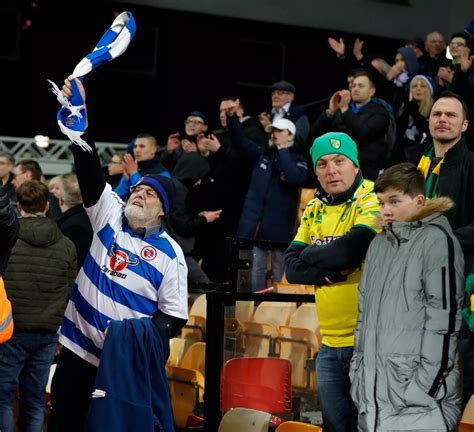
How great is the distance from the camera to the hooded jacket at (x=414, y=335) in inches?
176

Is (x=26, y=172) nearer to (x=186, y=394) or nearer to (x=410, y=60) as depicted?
(x=186, y=394)

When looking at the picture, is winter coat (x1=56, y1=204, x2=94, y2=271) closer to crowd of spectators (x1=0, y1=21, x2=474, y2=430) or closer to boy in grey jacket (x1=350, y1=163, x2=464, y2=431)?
crowd of spectators (x1=0, y1=21, x2=474, y2=430)

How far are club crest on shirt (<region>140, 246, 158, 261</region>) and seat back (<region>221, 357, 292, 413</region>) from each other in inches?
50.2

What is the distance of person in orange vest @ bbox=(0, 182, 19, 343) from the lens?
4766 millimetres

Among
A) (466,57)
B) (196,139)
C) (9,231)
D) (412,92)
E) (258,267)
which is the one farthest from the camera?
(196,139)

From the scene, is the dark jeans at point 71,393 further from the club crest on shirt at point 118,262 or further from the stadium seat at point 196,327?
the stadium seat at point 196,327

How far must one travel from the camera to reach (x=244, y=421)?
234 inches

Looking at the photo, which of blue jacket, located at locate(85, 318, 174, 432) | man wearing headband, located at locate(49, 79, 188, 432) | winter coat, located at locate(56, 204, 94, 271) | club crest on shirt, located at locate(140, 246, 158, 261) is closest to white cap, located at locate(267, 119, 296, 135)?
winter coat, located at locate(56, 204, 94, 271)

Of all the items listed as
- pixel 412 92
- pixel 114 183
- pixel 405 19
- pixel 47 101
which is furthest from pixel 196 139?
pixel 405 19

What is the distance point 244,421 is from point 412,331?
68.6 inches

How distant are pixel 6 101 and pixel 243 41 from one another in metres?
4.10

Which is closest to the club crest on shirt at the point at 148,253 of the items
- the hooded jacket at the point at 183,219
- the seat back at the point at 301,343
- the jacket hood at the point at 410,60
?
the seat back at the point at 301,343

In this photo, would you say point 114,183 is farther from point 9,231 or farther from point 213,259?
point 9,231

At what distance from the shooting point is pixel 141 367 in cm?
535
